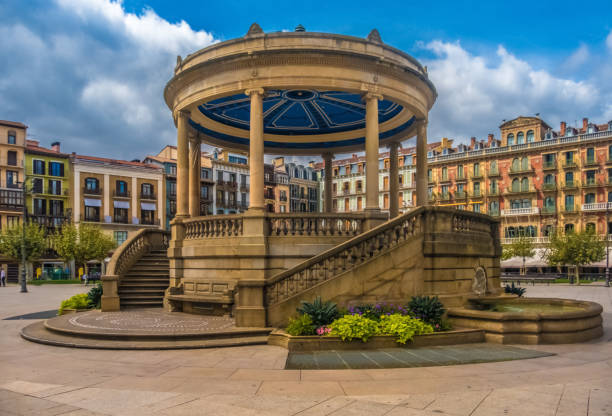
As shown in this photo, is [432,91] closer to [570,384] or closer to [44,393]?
[570,384]

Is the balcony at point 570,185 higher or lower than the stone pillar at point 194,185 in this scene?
higher

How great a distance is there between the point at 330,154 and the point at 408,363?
59.0ft

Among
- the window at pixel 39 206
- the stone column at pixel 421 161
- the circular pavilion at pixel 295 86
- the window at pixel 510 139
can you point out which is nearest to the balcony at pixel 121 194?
the window at pixel 39 206

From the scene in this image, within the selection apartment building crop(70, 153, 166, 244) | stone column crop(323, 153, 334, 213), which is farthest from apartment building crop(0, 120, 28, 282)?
stone column crop(323, 153, 334, 213)

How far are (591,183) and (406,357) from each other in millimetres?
69287

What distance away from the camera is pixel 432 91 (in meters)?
20.3

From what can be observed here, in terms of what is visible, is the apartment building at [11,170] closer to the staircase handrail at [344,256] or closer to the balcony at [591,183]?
the staircase handrail at [344,256]

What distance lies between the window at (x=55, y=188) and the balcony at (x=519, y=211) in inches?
2647

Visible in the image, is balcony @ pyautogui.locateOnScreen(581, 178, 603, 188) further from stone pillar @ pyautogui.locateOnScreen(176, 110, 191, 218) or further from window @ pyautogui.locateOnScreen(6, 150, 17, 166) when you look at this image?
window @ pyautogui.locateOnScreen(6, 150, 17, 166)

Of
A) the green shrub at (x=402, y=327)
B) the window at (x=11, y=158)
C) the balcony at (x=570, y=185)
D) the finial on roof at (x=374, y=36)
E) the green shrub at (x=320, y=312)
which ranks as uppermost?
the window at (x=11, y=158)

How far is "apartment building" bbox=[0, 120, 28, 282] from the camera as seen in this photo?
70938 mm

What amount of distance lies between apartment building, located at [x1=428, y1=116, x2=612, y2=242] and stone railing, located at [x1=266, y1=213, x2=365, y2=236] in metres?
61.3

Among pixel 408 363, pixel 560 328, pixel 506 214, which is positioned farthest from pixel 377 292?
pixel 506 214

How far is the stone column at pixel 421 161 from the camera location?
20.8 m
